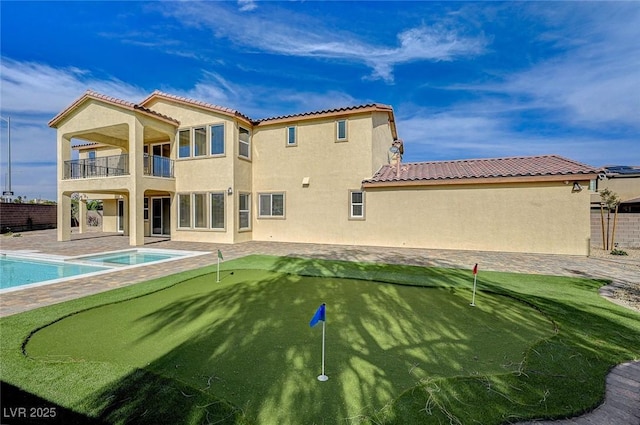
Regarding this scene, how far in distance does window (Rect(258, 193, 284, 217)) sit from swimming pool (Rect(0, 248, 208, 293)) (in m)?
5.75

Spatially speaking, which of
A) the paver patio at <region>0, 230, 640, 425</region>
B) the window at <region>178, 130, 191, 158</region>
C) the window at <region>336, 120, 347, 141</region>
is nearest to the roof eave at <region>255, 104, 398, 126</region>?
the window at <region>336, 120, 347, 141</region>

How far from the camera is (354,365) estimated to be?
3.49 m

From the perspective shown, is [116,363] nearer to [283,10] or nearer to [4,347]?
[4,347]

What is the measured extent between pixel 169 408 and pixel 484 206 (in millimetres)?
14540

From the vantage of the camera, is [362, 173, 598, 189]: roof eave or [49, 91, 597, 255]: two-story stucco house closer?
[362, 173, 598, 189]: roof eave

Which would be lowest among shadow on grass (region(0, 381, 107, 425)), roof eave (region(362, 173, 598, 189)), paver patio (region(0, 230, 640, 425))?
paver patio (region(0, 230, 640, 425))

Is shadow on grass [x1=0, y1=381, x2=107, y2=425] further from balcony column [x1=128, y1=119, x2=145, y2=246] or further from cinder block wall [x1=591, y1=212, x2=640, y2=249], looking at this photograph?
cinder block wall [x1=591, y1=212, x2=640, y2=249]

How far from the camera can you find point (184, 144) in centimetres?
1691

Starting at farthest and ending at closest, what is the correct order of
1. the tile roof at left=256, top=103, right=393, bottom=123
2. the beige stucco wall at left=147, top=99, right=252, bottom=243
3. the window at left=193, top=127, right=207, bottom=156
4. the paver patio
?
the window at left=193, top=127, right=207, bottom=156 → the beige stucco wall at left=147, top=99, right=252, bottom=243 → the tile roof at left=256, top=103, right=393, bottom=123 → the paver patio

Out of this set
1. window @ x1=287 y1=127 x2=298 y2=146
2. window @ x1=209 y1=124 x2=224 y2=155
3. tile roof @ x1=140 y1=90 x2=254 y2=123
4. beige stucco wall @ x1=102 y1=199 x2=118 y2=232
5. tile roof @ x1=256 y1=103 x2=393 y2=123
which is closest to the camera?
tile roof @ x1=256 y1=103 x2=393 y2=123

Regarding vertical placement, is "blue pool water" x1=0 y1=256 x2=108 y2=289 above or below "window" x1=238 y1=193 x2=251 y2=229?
below

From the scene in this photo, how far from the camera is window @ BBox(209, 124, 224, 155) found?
15.9 m

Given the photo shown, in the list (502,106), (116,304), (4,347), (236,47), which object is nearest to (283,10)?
(236,47)

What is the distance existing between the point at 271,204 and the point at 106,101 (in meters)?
10.2
